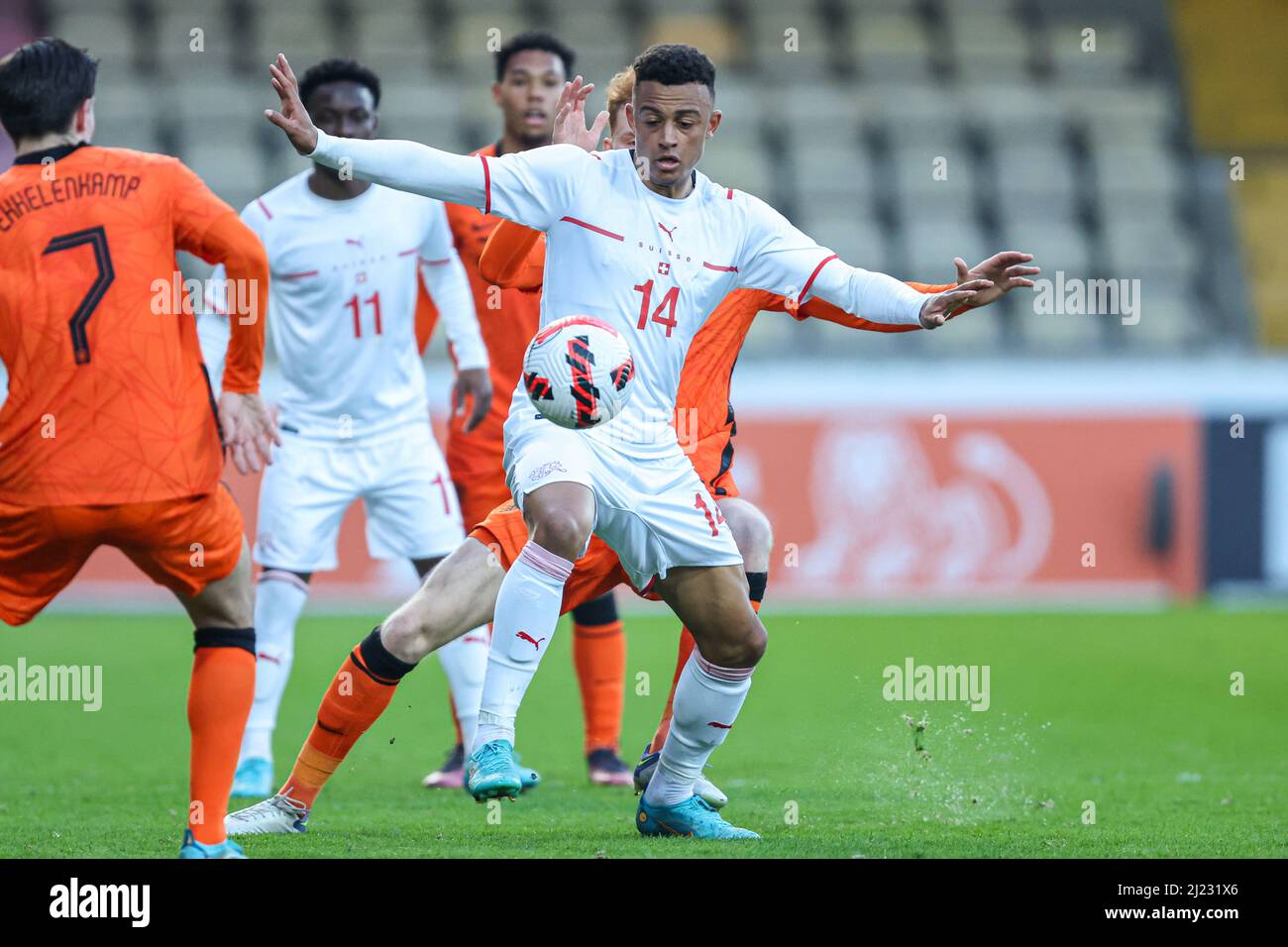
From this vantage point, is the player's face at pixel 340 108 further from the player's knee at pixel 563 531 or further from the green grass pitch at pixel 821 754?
the player's knee at pixel 563 531

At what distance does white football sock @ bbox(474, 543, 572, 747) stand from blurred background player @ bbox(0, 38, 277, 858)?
622 millimetres

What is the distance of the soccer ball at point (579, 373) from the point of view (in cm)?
463

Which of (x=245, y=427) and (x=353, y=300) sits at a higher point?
(x=353, y=300)

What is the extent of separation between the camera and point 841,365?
1363cm

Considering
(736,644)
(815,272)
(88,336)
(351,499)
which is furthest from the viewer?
(351,499)

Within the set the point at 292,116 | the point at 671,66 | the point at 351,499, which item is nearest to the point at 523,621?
the point at 292,116

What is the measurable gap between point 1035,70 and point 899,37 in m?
1.47

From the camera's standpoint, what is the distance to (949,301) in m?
4.89

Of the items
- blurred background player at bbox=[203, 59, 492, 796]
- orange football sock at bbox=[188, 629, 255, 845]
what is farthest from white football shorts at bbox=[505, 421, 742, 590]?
blurred background player at bbox=[203, 59, 492, 796]

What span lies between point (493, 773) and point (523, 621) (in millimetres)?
431

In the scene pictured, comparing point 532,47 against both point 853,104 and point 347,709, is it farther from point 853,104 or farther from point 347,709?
point 853,104

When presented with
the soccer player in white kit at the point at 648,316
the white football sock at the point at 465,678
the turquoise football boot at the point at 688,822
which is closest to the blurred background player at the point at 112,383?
the soccer player in white kit at the point at 648,316

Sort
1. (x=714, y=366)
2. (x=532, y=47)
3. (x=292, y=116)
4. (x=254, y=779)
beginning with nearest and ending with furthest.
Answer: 1. (x=292, y=116)
2. (x=714, y=366)
3. (x=254, y=779)
4. (x=532, y=47)

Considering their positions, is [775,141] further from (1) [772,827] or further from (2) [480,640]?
(1) [772,827]
